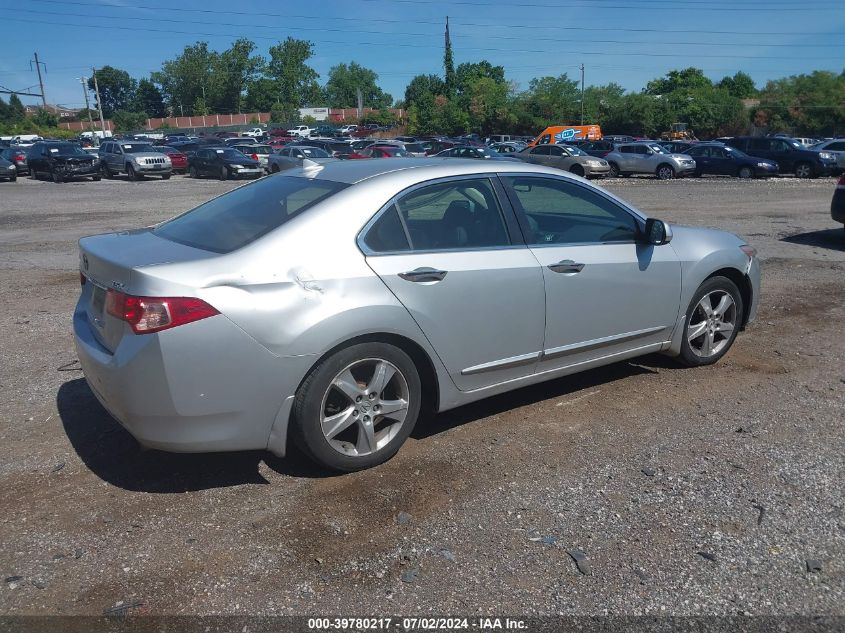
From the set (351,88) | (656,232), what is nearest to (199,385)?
(656,232)

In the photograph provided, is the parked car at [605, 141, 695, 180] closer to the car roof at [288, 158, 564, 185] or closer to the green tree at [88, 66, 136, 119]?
the car roof at [288, 158, 564, 185]

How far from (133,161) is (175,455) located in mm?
31118

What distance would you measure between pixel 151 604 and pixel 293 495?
979mm

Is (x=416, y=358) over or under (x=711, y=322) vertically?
over

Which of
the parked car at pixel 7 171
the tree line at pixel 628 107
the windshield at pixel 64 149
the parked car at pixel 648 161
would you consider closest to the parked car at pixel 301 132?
the tree line at pixel 628 107

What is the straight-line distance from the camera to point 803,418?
4750mm

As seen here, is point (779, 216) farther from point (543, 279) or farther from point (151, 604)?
point (151, 604)

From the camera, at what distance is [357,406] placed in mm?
3914

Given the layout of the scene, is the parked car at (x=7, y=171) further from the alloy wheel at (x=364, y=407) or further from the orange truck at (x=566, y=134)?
the alloy wheel at (x=364, y=407)

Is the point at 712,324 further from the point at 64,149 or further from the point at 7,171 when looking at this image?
the point at 7,171

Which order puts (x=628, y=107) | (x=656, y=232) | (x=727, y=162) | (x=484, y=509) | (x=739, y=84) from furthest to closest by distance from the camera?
(x=739, y=84) → (x=628, y=107) → (x=727, y=162) → (x=656, y=232) → (x=484, y=509)

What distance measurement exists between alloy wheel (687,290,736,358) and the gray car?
27cm

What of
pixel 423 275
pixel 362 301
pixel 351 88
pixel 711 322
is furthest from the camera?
pixel 351 88

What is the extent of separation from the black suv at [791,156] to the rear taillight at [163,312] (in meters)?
32.6
